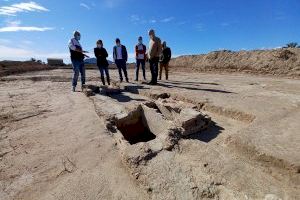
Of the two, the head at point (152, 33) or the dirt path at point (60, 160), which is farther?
the head at point (152, 33)

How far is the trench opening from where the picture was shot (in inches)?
188

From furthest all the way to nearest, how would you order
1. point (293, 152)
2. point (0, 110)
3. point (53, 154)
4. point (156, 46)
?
1. point (156, 46)
2. point (0, 110)
3. point (53, 154)
4. point (293, 152)

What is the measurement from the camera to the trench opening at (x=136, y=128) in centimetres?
477

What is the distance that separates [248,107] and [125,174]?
2936 mm

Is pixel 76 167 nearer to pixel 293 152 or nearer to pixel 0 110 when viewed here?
pixel 293 152

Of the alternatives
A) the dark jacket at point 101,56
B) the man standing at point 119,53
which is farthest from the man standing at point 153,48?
the dark jacket at point 101,56

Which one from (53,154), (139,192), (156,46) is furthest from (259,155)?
(156,46)

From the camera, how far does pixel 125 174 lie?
9.11 ft

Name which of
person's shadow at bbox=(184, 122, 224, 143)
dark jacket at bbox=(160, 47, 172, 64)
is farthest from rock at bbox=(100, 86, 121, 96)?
person's shadow at bbox=(184, 122, 224, 143)

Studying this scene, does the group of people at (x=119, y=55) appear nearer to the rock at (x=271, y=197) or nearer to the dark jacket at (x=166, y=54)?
the dark jacket at (x=166, y=54)

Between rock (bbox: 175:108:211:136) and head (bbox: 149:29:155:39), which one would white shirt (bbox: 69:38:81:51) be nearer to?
head (bbox: 149:29:155:39)

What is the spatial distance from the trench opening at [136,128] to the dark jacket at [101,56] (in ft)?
13.1

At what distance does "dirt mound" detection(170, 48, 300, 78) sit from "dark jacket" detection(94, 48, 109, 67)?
830 centimetres

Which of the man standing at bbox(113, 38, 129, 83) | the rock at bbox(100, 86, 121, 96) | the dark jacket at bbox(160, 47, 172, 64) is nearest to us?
the rock at bbox(100, 86, 121, 96)
